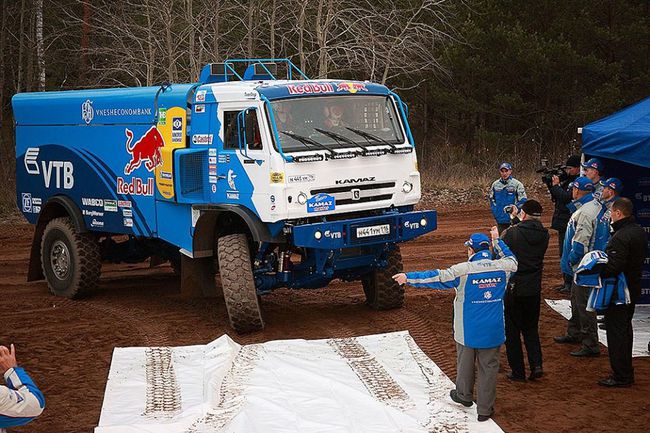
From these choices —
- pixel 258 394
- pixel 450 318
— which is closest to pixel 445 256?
pixel 450 318

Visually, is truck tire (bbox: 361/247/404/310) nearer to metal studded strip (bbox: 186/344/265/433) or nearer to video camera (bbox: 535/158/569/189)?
Answer: metal studded strip (bbox: 186/344/265/433)

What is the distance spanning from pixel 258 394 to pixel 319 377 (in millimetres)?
850

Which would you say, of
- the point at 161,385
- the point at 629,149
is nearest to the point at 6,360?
the point at 161,385

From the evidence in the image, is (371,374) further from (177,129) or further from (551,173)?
(551,173)

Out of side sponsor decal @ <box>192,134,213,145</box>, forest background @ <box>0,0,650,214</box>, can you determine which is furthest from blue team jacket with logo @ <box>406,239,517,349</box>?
forest background @ <box>0,0,650,214</box>

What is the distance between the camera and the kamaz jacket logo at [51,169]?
48.3ft

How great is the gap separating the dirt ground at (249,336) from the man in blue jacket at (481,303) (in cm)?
38

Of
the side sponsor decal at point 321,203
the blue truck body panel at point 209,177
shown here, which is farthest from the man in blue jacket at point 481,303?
the side sponsor decal at point 321,203

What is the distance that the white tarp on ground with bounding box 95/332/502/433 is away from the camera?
8648 millimetres

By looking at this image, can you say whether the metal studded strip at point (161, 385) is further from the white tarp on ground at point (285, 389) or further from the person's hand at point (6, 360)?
the person's hand at point (6, 360)

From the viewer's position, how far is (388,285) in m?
12.9

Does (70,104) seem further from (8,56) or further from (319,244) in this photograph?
(8,56)

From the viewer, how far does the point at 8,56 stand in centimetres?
3591

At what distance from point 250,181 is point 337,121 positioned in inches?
54.8
